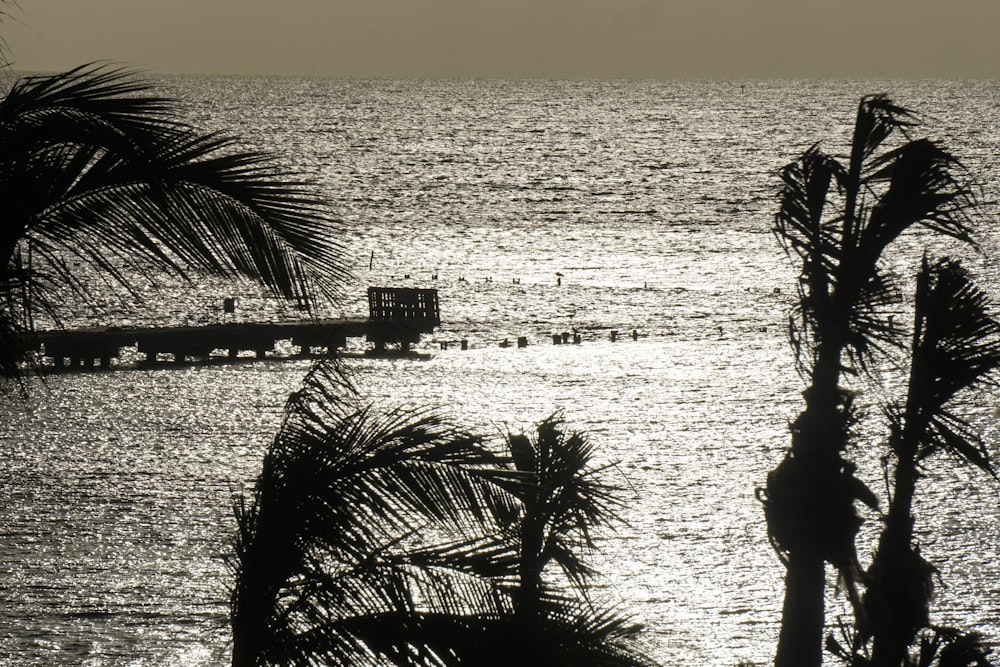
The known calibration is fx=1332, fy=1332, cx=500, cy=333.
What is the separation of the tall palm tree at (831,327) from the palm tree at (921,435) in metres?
0.28

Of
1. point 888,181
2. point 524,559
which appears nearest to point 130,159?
point 524,559

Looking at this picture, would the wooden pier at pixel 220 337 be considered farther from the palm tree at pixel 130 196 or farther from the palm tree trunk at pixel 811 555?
the palm tree at pixel 130 196

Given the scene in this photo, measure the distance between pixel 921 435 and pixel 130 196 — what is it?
15.9 ft

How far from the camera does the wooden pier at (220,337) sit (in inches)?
2876

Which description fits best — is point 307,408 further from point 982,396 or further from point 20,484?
point 982,396

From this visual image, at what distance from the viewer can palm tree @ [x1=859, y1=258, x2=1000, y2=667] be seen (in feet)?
26.0

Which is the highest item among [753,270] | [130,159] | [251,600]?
[753,270]

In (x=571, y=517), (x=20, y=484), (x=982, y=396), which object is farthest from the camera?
(x=982, y=396)

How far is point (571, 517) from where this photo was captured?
806 centimetres

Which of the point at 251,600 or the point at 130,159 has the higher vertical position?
the point at 130,159

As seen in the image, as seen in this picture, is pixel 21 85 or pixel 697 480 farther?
pixel 697 480

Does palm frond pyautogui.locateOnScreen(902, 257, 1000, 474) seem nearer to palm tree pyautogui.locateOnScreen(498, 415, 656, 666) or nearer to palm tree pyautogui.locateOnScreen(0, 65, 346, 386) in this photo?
palm tree pyautogui.locateOnScreen(498, 415, 656, 666)

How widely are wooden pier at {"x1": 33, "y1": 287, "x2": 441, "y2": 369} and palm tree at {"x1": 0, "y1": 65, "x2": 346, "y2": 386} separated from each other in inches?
2510

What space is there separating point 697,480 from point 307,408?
4709 cm
